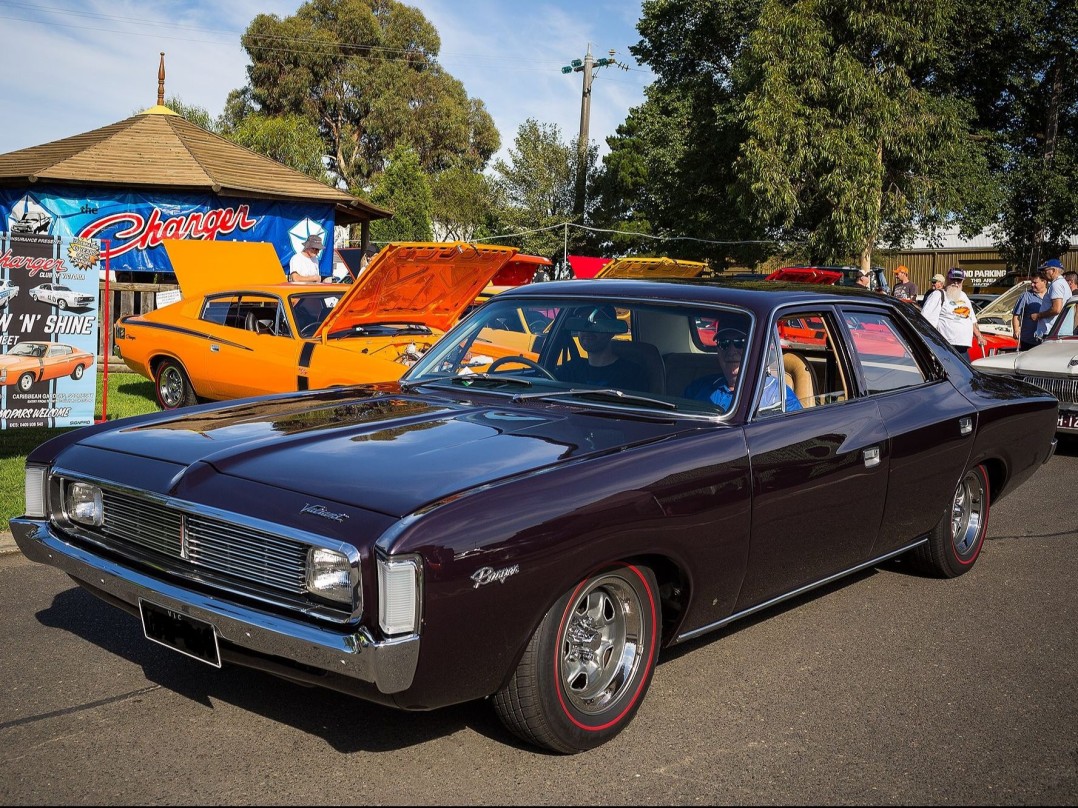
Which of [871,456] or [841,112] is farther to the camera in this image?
[841,112]

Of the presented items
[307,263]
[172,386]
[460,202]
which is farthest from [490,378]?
[460,202]

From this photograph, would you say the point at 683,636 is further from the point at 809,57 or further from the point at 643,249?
the point at 643,249

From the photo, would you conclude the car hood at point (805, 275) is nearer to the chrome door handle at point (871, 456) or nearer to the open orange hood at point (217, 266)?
the open orange hood at point (217, 266)

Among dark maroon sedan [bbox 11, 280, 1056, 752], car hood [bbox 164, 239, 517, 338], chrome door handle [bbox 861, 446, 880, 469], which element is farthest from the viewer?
car hood [bbox 164, 239, 517, 338]

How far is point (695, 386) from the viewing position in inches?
167

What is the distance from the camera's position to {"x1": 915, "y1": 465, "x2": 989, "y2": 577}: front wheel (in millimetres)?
5445

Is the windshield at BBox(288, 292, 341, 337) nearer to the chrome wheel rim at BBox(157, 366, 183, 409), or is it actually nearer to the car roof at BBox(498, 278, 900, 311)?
the chrome wheel rim at BBox(157, 366, 183, 409)

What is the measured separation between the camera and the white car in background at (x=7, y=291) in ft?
23.6

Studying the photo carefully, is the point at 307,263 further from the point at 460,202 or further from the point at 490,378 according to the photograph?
the point at 460,202

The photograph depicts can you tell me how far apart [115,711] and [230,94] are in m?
58.1

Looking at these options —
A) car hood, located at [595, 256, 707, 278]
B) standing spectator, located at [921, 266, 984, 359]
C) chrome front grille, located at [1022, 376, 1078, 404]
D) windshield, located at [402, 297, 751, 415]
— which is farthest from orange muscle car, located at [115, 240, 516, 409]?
standing spectator, located at [921, 266, 984, 359]

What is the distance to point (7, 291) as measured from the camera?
7.21 meters

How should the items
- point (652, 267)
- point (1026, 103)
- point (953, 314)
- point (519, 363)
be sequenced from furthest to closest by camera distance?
point (1026, 103)
point (652, 267)
point (953, 314)
point (519, 363)

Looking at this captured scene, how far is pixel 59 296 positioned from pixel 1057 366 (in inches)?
340
